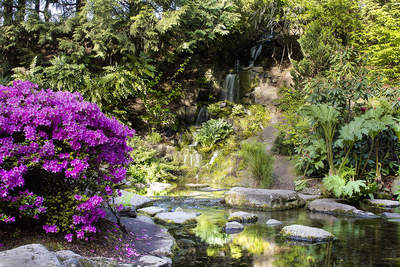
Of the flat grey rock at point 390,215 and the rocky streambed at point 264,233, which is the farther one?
the flat grey rock at point 390,215

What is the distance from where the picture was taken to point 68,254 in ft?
8.80

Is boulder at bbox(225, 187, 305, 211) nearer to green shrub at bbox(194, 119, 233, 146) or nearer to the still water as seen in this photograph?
the still water

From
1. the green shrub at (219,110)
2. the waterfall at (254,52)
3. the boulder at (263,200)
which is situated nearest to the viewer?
the boulder at (263,200)

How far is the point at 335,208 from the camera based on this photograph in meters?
6.32

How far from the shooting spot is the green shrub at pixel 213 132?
11.7 meters

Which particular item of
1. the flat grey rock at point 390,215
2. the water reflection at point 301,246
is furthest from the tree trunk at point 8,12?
the flat grey rock at point 390,215

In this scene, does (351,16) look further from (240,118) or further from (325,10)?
(240,118)

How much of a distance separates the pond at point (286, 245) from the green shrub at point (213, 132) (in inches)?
234

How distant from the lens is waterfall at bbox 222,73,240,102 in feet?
48.3

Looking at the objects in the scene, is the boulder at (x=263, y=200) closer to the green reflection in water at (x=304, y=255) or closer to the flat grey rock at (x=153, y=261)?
the green reflection in water at (x=304, y=255)

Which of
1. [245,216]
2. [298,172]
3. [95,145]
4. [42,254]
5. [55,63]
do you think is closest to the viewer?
[42,254]

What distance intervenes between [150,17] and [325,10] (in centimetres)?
719

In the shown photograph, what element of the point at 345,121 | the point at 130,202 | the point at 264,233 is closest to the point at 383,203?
the point at 345,121

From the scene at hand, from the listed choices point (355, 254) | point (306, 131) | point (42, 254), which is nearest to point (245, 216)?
point (355, 254)
